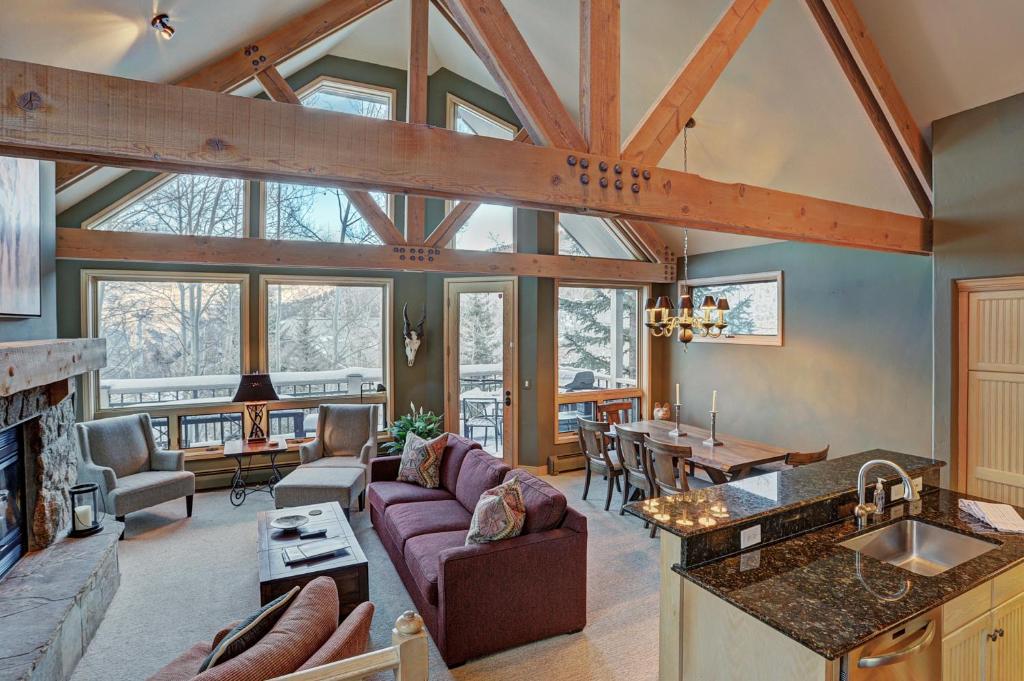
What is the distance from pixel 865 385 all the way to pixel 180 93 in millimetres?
5454

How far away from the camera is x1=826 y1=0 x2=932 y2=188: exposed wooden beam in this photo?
3.36 m

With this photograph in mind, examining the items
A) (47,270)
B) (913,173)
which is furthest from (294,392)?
(913,173)

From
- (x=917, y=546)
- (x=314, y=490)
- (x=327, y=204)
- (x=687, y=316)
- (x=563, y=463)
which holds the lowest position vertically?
(x=563, y=463)

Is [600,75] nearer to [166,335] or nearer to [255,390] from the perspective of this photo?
[255,390]

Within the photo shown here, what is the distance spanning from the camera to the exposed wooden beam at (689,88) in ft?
8.62

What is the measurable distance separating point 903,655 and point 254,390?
5.32 m

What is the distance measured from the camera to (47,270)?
3492 mm

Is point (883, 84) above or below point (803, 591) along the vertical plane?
above

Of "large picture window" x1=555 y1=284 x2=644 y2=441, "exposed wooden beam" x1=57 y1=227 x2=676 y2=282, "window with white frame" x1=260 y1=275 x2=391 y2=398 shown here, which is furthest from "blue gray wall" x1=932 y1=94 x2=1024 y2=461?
"window with white frame" x1=260 y1=275 x2=391 y2=398

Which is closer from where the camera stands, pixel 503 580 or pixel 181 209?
pixel 503 580

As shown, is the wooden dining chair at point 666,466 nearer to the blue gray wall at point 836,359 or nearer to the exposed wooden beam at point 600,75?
the blue gray wall at point 836,359

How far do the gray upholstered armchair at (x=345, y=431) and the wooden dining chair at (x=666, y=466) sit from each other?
300 cm

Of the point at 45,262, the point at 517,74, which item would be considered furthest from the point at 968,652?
the point at 45,262

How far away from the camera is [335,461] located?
5453 mm
